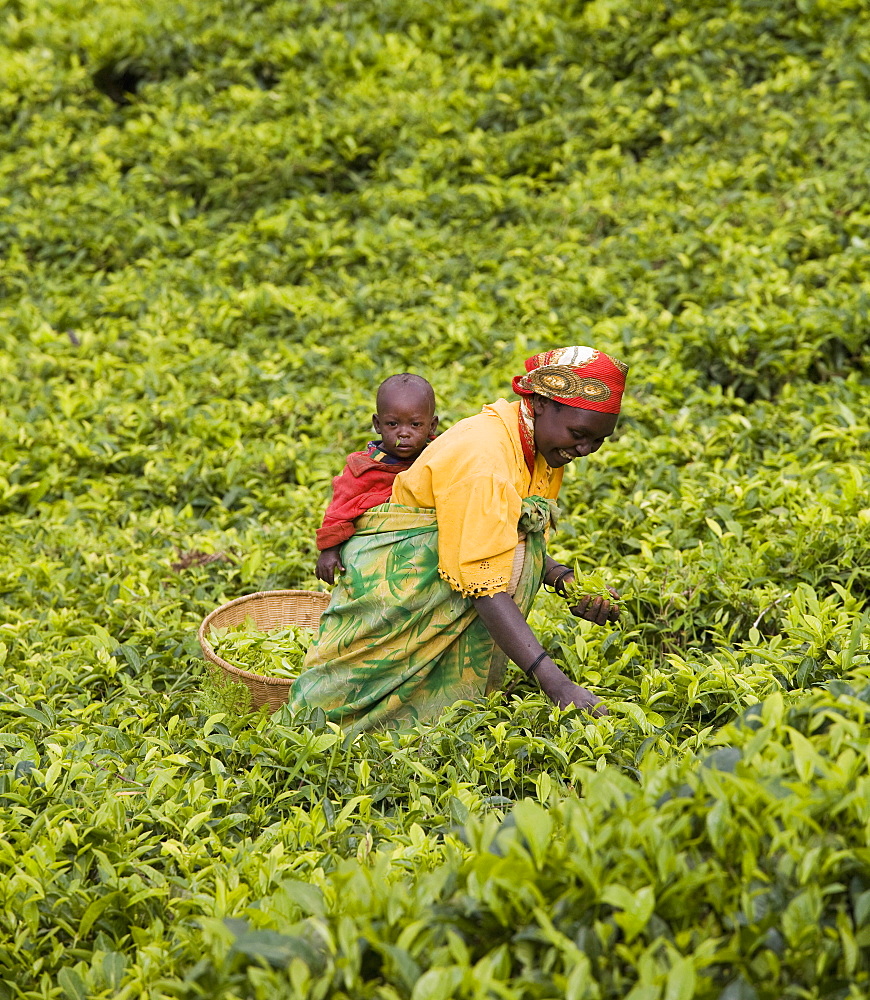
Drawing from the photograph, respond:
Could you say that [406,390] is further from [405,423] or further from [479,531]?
[479,531]

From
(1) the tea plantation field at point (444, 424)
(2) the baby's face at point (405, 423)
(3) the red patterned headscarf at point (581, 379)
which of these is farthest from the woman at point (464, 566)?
(2) the baby's face at point (405, 423)

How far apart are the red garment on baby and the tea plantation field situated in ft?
1.74

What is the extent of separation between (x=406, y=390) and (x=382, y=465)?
0.76 feet

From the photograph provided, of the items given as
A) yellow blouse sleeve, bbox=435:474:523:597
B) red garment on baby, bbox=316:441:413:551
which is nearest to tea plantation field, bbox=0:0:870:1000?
yellow blouse sleeve, bbox=435:474:523:597

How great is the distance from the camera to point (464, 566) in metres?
2.78

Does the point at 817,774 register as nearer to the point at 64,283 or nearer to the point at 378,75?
the point at 64,283

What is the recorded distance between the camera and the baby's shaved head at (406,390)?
3.21 m

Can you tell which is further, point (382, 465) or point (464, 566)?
point (382, 465)

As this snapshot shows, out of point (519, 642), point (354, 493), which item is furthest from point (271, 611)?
point (519, 642)

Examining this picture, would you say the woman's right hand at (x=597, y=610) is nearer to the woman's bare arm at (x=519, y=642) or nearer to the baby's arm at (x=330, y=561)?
the woman's bare arm at (x=519, y=642)

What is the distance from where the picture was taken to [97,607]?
420 cm

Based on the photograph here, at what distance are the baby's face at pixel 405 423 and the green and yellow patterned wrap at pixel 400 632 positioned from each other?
26 cm

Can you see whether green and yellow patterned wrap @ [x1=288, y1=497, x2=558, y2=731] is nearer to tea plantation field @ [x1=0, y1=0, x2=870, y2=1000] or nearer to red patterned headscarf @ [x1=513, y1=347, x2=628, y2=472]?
tea plantation field @ [x1=0, y1=0, x2=870, y2=1000]

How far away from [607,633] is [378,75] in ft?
19.7
